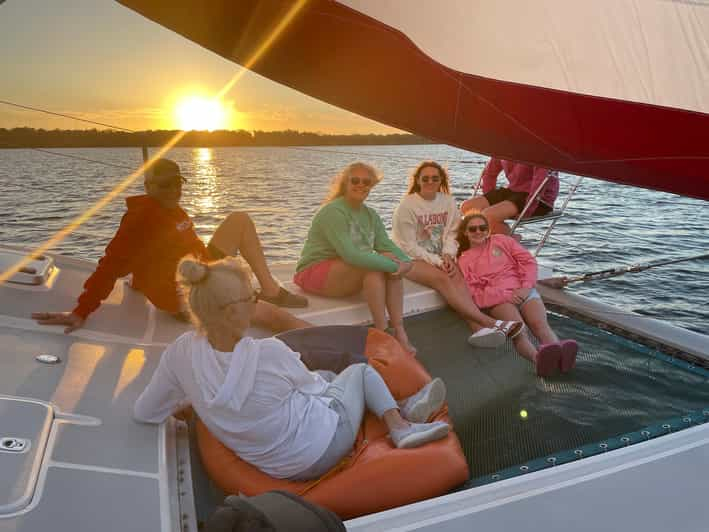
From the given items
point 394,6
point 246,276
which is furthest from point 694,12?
point 246,276

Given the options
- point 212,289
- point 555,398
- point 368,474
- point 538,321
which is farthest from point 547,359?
point 212,289

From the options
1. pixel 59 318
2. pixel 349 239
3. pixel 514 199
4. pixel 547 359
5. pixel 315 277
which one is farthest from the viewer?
pixel 514 199

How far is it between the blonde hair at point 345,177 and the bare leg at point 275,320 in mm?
675

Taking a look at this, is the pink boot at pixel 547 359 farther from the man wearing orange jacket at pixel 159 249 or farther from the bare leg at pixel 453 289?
the man wearing orange jacket at pixel 159 249

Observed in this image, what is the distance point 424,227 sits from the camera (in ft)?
12.4

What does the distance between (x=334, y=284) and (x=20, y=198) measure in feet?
33.6

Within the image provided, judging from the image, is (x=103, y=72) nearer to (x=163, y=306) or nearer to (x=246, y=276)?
(x=163, y=306)

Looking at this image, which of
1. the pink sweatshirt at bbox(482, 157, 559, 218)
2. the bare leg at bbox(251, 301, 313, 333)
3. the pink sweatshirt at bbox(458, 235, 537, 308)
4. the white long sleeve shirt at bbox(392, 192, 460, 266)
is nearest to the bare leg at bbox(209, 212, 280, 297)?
the bare leg at bbox(251, 301, 313, 333)

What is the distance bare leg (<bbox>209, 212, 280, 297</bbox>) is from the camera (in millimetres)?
3182

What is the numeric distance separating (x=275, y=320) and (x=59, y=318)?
873mm

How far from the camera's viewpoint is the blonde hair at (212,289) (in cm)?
183

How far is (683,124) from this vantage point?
208 centimetres

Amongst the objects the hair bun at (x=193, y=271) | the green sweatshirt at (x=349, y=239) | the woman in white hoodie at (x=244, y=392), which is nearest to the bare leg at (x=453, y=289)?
the green sweatshirt at (x=349, y=239)

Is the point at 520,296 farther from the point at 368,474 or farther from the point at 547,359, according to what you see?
the point at 368,474
